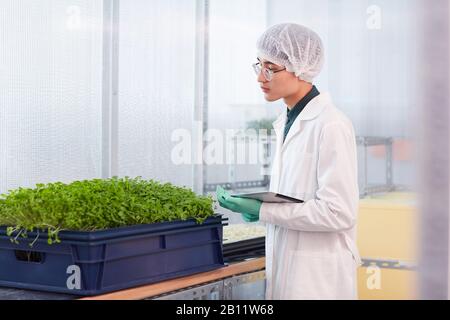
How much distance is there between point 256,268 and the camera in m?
2.14

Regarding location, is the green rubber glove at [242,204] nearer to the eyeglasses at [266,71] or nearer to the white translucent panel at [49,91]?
the eyeglasses at [266,71]

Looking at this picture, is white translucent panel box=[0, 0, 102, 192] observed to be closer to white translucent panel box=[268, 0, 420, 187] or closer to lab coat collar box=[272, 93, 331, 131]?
lab coat collar box=[272, 93, 331, 131]

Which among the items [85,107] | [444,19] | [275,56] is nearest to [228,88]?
[85,107]

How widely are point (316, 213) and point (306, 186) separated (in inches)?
5.2

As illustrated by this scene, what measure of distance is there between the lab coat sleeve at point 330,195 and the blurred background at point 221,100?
17 cm

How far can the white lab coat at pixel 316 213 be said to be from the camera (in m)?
1.85

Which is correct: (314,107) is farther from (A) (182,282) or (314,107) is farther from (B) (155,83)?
(B) (155,83)

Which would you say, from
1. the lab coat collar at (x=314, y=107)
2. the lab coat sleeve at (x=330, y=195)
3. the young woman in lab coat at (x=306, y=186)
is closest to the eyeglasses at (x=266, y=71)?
the young woman in lab coat at (x=306, y=186)

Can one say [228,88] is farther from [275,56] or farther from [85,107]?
[275,56]

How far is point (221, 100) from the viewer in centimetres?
347

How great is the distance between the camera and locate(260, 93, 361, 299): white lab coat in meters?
1.85

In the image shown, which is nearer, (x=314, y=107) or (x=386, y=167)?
(x=314, y=107)

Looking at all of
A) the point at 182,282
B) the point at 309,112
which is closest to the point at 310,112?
the point at 309,112
